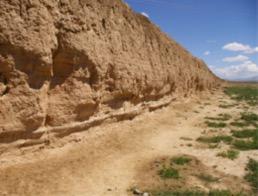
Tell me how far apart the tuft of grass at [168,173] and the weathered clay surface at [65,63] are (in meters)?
2.84

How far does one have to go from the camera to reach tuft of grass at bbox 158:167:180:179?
739 centimetres

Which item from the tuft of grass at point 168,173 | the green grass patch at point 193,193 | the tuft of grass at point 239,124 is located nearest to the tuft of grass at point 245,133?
the tuft of grass at point 239,124

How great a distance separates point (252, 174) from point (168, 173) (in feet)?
6.97

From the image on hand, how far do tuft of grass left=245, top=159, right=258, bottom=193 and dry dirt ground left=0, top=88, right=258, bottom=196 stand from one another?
17cm

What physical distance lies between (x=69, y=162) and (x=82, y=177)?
0.73 metres

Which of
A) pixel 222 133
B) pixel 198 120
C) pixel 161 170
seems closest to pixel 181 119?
pixel 198 120

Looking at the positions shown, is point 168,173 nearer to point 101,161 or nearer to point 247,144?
point 101,161

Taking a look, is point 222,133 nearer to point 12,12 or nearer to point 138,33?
point 138,33

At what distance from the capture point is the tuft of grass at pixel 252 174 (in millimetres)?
7174

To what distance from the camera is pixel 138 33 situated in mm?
13758

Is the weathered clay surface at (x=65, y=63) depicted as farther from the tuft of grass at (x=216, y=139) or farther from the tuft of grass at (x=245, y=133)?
the tuft of grass at (x=245, y=133)

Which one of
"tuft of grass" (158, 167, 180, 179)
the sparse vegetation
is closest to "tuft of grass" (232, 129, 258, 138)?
the sparse vegetation

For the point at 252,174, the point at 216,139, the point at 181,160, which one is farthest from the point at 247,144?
the point at 181,160

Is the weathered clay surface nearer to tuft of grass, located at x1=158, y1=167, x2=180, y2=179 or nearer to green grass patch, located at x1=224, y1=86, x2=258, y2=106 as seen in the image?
tuft of grass, located at x1=158, y1=167, x2=180, y2=179
